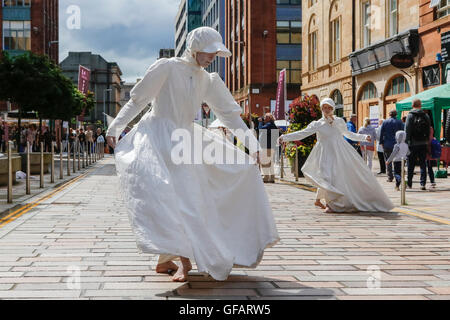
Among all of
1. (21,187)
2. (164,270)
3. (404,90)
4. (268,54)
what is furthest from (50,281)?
(268,54)

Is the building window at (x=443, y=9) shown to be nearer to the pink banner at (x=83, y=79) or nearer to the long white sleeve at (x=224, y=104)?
the long white sleeve at (x=224, y=104)

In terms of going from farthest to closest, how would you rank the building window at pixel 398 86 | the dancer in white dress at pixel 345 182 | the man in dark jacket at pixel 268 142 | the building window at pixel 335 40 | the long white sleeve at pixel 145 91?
the building window at pixel 335 40 → the building window at pixel 398 86 → the man in dark jacket at pixel 268 142 → the dancer in white dress at pixel 345 182 → the long white sleeve at pixel 145 91

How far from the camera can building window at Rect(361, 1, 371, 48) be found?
96.1ft

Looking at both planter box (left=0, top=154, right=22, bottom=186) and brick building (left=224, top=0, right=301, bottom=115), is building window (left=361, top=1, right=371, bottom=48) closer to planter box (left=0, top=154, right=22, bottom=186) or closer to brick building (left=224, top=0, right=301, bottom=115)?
planter box (left=0, top=154, right=22, bottom=186)

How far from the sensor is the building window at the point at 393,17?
26453 mm

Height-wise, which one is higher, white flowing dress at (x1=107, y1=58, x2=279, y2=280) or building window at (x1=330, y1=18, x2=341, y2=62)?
building window at (x1=330, y1=18, x2=341, y2=62)

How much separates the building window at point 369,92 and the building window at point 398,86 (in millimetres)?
1554

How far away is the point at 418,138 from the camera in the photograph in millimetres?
13758

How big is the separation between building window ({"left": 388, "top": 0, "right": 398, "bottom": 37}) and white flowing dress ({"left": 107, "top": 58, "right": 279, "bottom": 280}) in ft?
75.7

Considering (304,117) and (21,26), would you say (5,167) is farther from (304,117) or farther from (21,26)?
(21,26)

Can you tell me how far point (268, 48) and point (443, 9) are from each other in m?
32.9

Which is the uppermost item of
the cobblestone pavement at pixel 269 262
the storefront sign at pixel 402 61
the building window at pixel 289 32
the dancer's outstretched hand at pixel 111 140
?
the building window at pixel 289 32

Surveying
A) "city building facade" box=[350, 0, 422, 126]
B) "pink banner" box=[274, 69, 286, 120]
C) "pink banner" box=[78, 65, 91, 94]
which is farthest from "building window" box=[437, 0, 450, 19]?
"pink banner" box=[78, 65, 91, 94]

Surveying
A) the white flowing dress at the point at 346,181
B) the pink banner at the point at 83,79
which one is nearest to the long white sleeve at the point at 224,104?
the white flowing dress at the point at 346,181
